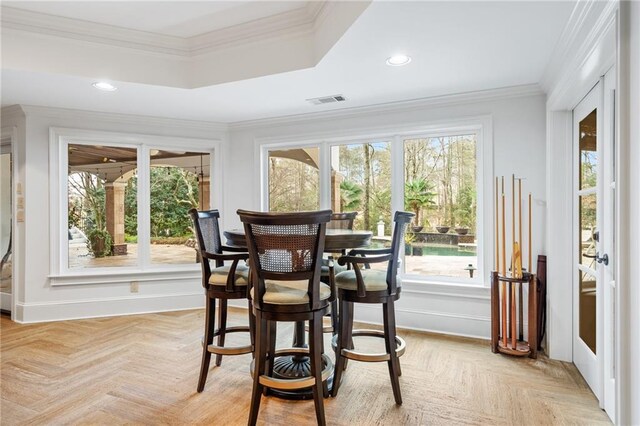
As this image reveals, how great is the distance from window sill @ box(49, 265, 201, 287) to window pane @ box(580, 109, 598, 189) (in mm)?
3927

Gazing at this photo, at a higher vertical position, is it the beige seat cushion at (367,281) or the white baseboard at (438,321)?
the beige seat cushion at (367,281)

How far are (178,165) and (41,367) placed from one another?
8.16ft

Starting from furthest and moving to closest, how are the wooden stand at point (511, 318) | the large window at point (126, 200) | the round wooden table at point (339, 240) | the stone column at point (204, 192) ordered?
1. the stone column at point (204, 192)
2. the large window at point (126, 200)
3. the wooden stand at point (511, 318)
4. the round wooden table at point (339, 240)

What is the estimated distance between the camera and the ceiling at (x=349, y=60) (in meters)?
2.02

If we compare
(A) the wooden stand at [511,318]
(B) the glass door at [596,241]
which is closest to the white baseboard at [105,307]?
(A) the wooden stand at [511,318]

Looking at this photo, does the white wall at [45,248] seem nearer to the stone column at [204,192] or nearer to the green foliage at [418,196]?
the stone column at [204,192]

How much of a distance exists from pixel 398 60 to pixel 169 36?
187 centimetres

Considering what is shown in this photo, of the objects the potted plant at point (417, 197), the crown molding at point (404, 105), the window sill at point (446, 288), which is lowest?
the window sill at point (446, 288)

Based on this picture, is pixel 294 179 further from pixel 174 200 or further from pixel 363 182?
pixel 174 200

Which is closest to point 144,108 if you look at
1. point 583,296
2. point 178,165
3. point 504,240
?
point 178,165

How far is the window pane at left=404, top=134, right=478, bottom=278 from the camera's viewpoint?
11.4 ft

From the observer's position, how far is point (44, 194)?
3816mm

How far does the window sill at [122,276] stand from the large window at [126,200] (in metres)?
0.04

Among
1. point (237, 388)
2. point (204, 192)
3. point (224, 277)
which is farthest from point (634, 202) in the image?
point (204, 192)
